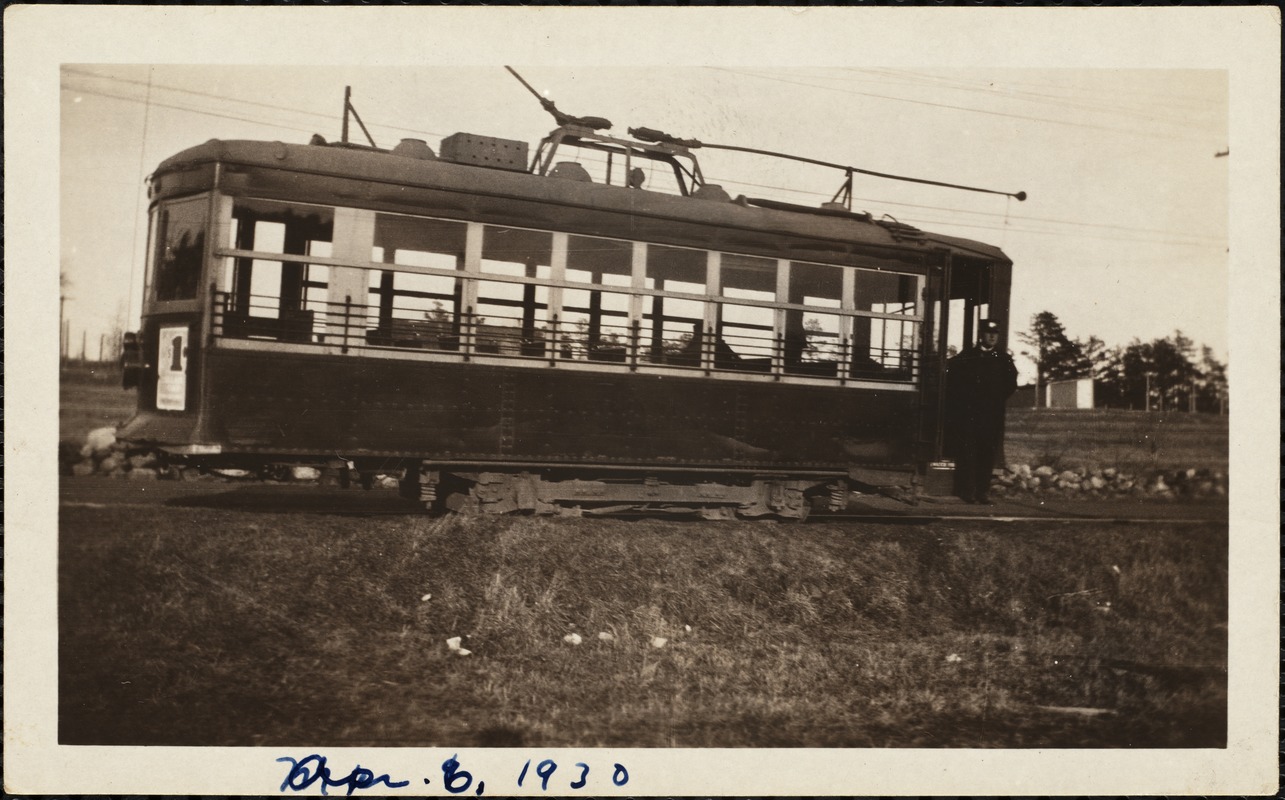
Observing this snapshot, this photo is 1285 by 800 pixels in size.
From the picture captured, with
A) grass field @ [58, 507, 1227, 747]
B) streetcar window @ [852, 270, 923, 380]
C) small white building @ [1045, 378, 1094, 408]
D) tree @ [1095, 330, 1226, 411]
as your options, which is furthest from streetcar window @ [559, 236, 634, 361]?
tree @ [1095, 330, 1226, 411]

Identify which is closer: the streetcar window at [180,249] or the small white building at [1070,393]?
the streetcar window at [180,249]

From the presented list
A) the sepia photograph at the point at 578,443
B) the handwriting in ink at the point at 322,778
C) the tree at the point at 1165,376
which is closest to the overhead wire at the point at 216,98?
the sepia photograph at the point at 578,443

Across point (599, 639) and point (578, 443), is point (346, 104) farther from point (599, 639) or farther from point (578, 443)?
point (599, 639)

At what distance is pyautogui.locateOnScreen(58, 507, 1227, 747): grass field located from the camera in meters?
3.28

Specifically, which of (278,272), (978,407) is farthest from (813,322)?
(278,272)

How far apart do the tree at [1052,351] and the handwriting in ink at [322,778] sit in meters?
4.06

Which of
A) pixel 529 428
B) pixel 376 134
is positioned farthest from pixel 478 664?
pixel 376 134

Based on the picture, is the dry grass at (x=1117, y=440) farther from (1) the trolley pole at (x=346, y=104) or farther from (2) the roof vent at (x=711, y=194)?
(1) the trolley pole at (x=346, y=104)

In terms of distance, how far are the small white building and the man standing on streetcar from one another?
30 centimetres

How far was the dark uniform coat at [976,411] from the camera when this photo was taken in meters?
4.96

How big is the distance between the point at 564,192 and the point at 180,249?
2015 millimetres

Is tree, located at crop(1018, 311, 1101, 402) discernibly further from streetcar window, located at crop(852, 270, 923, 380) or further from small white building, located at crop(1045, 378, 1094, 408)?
streetcar window, located at crop(852, 270, 923, 380)

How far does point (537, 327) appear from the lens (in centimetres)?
432

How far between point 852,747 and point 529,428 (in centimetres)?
230
